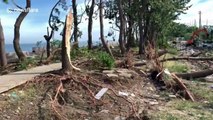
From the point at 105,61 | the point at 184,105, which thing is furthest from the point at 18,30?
the point at 184,105

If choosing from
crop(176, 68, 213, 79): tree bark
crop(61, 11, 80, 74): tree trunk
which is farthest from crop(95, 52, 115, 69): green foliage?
crop(176, 68, 213, 79): tree bark

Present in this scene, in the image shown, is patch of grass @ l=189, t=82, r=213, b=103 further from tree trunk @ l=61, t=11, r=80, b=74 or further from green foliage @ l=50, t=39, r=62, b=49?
green foliage @ l=50, t=39, r=62, b=49

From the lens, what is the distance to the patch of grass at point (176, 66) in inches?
424

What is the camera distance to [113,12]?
22.9 meters

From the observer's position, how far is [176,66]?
11.3 meters

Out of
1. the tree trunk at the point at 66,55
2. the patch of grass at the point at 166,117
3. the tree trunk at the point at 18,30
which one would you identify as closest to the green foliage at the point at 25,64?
the tree trunk at the point at 18,30

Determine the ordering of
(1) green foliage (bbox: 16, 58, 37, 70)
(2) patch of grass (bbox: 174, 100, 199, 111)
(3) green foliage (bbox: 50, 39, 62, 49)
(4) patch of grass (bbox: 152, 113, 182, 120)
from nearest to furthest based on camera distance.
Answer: (4) patch of grass (bbox: 152, 113, 182, 120)
(2) patch of grass (bbox: 174, 100, 199, 111)
(1) green foliage (bbox: 16, 58, 37, 70)
(3) green foliage (bbox: 50, 39, 62, 49)

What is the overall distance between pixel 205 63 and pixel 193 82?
3.61m

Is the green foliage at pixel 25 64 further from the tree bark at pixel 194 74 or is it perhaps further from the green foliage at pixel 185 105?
the green foliage at pixel 185 105

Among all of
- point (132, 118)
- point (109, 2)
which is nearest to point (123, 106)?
point (132, 118)

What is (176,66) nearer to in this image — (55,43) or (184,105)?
(184,105)

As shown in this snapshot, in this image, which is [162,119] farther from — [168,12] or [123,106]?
[168,12]

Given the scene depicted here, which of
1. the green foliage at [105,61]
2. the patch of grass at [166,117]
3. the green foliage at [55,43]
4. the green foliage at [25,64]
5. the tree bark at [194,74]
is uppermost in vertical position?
the green foliage at [55,43]

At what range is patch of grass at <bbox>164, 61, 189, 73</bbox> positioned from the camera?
10770 millimetres
